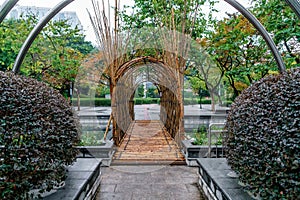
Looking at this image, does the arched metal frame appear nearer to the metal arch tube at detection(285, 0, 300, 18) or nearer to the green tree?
the metal arch tube at detection(285, 0, 300, 18)

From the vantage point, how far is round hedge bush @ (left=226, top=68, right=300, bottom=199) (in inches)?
63.5

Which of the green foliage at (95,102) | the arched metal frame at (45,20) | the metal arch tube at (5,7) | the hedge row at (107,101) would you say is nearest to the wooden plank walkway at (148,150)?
the arched metal frame at (45,20)

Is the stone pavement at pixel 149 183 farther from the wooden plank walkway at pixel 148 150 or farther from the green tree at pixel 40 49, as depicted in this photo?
the green tree at pixel 40 49

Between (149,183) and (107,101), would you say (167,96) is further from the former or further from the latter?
(107,101)

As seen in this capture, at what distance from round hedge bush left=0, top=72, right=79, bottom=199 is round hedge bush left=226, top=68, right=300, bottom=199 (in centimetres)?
156

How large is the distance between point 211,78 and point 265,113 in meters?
9.89

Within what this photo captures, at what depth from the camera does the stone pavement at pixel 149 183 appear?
126 inches

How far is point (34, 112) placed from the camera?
2.09 meters

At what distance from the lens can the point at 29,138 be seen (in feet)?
6.35

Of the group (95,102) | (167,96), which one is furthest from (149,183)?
(95,102)

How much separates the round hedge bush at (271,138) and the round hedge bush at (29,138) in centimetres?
156

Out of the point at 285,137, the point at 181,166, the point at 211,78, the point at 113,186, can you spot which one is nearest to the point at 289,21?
the point at 181,166

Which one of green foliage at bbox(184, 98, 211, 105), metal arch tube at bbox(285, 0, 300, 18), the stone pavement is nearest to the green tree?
the stone pavement

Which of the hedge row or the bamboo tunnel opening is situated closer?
the bamboo tunnel opening
